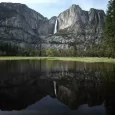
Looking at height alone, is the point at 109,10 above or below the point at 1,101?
Answer: above

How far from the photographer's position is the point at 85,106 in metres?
14.9

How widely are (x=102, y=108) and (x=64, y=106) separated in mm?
2550

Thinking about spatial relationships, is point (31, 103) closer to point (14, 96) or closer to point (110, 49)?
point (14, 96)

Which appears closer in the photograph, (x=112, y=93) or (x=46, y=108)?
(x=46, y=108)

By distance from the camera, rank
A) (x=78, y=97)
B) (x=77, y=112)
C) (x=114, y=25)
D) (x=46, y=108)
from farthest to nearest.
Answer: (x=114, y=25), (x=78, y=97), (x=46, y=108), (x=77, y=112)

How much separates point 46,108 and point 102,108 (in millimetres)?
3694

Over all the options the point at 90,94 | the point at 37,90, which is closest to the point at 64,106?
the point at 90,94

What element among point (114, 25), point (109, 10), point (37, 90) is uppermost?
point (109, 10)

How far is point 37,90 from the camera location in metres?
20.9

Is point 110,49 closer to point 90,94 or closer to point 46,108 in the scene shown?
point 90,94

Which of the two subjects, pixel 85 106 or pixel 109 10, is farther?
pixel 109 10

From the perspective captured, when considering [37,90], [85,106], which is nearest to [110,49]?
[37,90]

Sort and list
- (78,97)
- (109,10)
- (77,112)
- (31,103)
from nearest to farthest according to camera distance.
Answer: (77,112), (31,103), (78,97), (109,10)

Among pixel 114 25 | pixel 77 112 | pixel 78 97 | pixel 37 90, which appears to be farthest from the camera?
pixel 114 25
